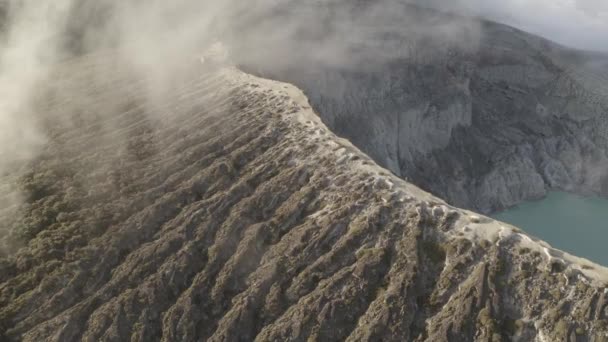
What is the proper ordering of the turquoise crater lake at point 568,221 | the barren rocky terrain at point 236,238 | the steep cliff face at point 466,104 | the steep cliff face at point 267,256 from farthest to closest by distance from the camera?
the turquoise crater lake at point 568,221, the steep cliff face at point 466,104, the barren rocky terrain at point 236,238, the steep cliff face at point 267,256

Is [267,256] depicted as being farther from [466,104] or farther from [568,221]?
[466,104]

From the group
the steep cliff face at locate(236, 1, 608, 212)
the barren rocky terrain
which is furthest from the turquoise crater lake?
the barren rocky terrain

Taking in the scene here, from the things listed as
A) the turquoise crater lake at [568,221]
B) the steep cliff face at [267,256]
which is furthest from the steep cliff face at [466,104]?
the steep cliff face at [267,256]

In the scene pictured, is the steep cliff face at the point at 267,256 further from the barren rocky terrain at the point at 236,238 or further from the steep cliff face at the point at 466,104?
the steep cliff face at the point at 466,104

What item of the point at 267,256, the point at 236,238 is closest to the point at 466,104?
the point at 236,238

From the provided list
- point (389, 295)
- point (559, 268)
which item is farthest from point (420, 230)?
point (559, 268)

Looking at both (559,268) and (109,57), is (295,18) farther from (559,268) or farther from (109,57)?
(559,268)
